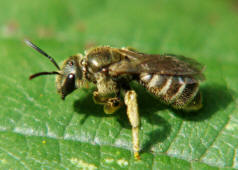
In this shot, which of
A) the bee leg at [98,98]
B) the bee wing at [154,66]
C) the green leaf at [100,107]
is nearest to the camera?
the green leaf at [100,107]

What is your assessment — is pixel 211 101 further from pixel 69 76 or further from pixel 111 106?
pixel 69 76

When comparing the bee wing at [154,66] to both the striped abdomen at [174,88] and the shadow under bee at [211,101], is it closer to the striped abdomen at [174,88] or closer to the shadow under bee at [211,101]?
the striped abdomen at [174,88]

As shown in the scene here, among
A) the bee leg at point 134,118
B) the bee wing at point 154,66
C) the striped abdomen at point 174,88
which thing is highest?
the bee wing at point 154,66

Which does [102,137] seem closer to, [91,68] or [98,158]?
[98,158]

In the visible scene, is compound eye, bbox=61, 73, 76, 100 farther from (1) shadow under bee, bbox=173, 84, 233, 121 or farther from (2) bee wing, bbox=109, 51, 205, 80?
(1) shadow under bee, bbox=173, 84, 233, 121

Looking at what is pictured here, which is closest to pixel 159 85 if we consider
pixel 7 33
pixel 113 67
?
pixel 113 67

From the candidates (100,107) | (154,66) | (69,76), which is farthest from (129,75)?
(69,76)

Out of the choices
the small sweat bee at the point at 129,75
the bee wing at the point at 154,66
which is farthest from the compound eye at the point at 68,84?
the bee wing at the point at 154,66

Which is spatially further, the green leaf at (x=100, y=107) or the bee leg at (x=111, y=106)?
the bee leg at (x=111, y=106)
